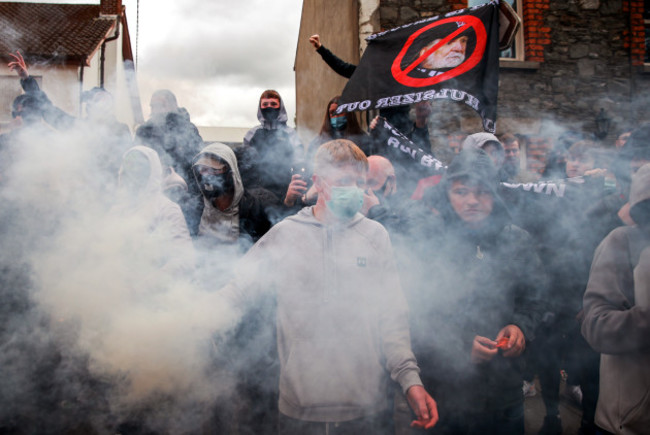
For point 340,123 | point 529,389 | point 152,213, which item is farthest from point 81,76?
point 529,389

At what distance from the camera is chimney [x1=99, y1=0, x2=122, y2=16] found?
13.5ft

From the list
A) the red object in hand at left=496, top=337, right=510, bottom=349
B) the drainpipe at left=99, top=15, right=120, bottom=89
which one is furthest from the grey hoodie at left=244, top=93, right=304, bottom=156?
the red object in hand at left=496, top=337, right=510, bottom=349

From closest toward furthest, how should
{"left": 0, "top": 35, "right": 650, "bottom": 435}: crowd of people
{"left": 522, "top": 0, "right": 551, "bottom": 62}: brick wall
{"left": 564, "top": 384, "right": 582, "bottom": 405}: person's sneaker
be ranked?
{"left": 0, "top": 35, "right": 650, "bottom": 435}: crowd of people, {"left": 564, "top": 384, "right": 582, "bottom": 405}: person's sneaker, {"left": 522, "top": 0, "right": 551, "bottom": 62}: brick wall

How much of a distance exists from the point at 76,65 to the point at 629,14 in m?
7.59

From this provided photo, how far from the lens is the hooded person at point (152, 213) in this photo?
8.68 ft

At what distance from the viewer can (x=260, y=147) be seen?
3830 millimetres

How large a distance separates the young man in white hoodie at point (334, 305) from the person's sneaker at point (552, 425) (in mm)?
1661

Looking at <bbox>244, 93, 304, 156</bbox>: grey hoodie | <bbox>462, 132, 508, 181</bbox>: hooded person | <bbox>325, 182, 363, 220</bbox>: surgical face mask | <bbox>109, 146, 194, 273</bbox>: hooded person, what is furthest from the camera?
<bbox>244, 93, 304, 156</bbox>: grey hoodie

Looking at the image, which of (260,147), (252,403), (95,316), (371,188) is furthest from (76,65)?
(252,403)

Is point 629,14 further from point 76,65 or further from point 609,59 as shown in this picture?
point 76,65

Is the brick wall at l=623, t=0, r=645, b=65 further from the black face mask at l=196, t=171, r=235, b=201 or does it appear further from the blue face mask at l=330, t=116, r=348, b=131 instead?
the black face mask at l=196, t=171, r=235, b=201

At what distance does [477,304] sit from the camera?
2449mm

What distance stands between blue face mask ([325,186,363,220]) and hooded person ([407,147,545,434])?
604 mm

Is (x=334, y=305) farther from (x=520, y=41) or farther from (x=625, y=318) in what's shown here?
(x=520, y=41)
